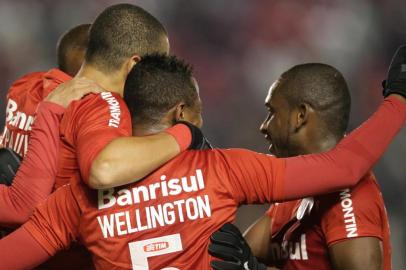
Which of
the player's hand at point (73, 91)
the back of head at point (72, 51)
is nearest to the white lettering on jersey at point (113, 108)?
the player's hand at point (73, 91)

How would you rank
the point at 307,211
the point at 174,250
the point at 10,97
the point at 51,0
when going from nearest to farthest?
1. the point at 174,250
2. the point at 307,211
3. the point at 10,97
4. the point at 51,0

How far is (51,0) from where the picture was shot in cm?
661

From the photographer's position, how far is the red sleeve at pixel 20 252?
214cm

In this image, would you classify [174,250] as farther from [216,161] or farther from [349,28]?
[349,28]

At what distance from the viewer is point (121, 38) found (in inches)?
105

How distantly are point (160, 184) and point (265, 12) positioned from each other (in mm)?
4938

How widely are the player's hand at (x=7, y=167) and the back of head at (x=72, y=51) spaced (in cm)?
92

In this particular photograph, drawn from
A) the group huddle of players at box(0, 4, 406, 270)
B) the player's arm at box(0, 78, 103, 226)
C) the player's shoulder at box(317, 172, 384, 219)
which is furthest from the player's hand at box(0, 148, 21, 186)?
the player's shoulder at box(317, 172, 384, 219)

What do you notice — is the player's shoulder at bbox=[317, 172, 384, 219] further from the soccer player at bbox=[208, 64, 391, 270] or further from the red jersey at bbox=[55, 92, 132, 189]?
the red jersey at bbox=[55, 92, 132, 189]

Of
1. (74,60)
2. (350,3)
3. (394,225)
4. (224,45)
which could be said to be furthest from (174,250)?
(350,3)

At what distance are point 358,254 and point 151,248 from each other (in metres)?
0.69

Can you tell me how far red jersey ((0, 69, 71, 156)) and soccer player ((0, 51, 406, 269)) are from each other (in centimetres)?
69

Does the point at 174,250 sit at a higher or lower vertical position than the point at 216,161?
lower

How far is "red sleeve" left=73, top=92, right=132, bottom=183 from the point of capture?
203cm
